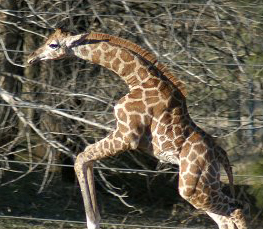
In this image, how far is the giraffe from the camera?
4383mm

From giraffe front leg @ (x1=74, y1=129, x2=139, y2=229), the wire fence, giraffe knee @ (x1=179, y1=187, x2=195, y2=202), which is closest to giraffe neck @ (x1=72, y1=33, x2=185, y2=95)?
giraffe front leg @ (x1=74, y1=129, x2=139, y2=229)

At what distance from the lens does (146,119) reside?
173 inches

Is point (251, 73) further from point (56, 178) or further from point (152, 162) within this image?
point (56, 178)

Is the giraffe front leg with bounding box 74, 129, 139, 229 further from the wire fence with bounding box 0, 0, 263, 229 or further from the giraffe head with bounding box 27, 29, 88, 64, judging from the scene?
the wire fence with bounding box 0, 0, 263, 229

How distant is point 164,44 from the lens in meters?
6.50

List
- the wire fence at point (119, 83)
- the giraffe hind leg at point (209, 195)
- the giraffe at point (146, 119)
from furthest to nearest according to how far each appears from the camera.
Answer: the wire fence at point (119, 83) → the giraffe hind leg at point (209, 195) → the giraffe at point (146, 119)

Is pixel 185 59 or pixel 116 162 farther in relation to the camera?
pixel 116 162

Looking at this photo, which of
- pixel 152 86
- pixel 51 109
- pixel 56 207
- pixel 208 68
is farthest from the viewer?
pixel 56 207

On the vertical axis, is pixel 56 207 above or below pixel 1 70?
below

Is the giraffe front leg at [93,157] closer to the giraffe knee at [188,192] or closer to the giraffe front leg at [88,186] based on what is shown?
the giraffe front leg at [88,186]

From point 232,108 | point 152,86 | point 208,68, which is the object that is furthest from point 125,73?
point 232,108

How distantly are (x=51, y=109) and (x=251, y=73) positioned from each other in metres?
1.88

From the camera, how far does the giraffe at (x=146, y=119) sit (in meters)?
4.38

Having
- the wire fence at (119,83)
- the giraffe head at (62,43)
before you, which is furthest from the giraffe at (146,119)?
the wire fence at (119,83)
